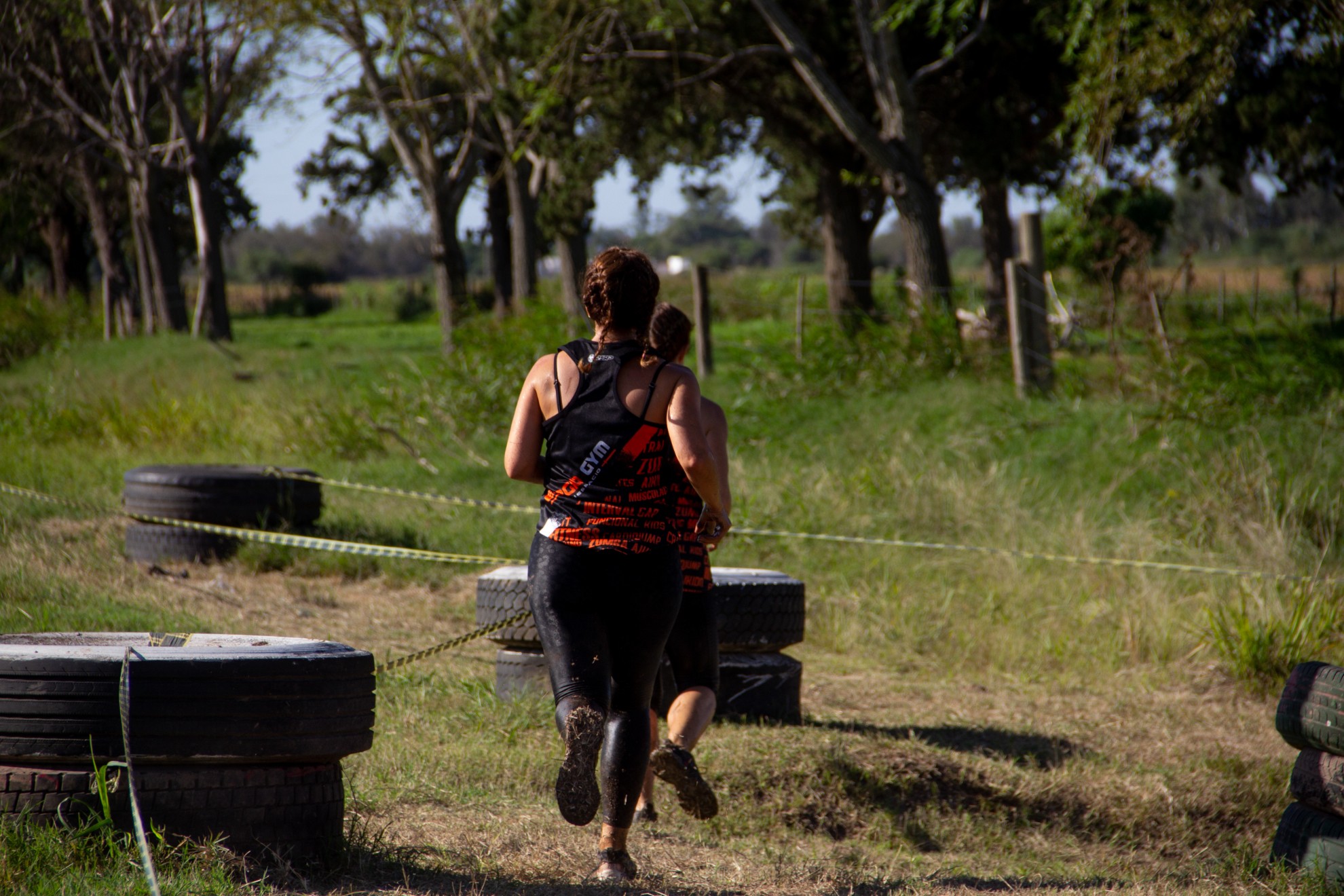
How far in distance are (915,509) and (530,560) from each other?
619cm

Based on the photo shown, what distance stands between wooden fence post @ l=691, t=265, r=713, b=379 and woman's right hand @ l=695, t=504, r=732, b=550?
9.60m

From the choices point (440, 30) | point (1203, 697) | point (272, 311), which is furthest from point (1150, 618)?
point (272, 311)

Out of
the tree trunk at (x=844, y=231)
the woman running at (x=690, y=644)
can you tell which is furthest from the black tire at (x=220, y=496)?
the tree trunk at (x=844, y=231)

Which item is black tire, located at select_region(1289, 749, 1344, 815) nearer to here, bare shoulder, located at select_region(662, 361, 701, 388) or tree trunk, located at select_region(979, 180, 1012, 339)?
bare shoulder, located at select_region(662, 361, 701, 388)

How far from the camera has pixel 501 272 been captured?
111 feet

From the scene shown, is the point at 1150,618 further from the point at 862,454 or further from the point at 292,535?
the point at 292,535

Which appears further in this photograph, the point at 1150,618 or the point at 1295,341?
the point at 1295,341

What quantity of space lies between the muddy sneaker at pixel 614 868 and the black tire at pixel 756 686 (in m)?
2.26

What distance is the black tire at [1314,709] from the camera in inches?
166

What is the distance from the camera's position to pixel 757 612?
571cm

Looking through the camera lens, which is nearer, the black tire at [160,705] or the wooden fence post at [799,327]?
the black tire at [160,705]

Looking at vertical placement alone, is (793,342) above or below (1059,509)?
above

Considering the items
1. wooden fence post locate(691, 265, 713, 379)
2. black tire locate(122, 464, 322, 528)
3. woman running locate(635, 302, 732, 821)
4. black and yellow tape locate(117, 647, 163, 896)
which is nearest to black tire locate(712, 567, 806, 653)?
woman running locate(635, 302, 732, 821)

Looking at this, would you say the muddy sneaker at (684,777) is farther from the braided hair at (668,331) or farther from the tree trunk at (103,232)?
the tree trunk at (103,232)
